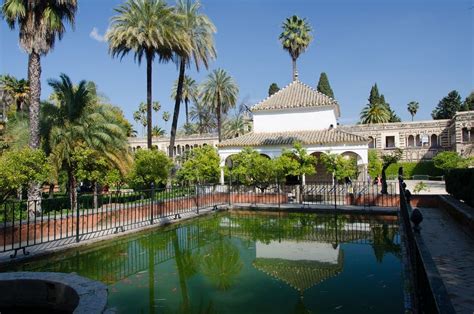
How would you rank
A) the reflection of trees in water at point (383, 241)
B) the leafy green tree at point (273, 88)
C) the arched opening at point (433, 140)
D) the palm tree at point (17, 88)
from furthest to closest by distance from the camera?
the leafy green tree at point (273, 88), the arched opening at point (433, 140), the palm tree at point (17, 88), the reflection of trees in water at point (383, 241)

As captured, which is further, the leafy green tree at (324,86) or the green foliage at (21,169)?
the leafy green tree at (324,86)

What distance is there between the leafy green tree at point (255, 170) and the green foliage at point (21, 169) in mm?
10879

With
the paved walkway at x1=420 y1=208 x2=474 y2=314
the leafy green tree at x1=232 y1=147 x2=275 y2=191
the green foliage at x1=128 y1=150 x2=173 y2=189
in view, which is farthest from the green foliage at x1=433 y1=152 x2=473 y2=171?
the green foliage at x1=128 y1=150 x2=173 y2=189

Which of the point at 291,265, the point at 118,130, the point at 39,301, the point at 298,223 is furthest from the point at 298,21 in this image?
the point at 39,301

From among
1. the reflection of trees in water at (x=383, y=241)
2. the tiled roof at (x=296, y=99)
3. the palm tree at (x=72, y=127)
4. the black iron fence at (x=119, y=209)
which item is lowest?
the reflection of trees in water at (x=383, y=241)

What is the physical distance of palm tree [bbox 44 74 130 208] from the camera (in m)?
17.2

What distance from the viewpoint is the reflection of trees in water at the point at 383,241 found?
32.1 feet

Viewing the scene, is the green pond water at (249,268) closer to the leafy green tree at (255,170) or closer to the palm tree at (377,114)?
the leafy green tree at (255,170)

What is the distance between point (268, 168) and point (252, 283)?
13.9 metres

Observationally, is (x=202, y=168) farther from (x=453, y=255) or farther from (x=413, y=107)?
(x=413, y=107)

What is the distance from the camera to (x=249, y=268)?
8.56m

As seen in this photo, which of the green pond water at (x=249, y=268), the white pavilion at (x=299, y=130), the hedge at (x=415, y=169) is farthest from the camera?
the hedge at (x=415, y=169)

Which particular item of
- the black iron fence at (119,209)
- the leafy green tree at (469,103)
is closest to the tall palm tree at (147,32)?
the black iron fence at (119,209)

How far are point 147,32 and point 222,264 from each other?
1886 cm
